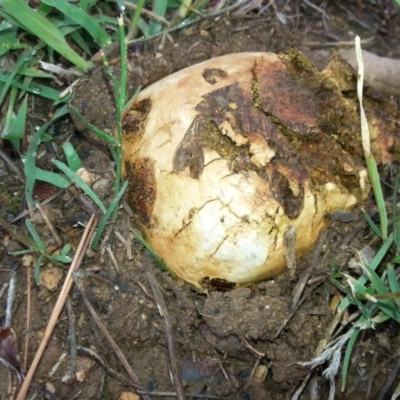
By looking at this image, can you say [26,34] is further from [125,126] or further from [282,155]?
[282,155]

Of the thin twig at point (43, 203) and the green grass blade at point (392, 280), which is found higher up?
the thin twig at point (43, 203)

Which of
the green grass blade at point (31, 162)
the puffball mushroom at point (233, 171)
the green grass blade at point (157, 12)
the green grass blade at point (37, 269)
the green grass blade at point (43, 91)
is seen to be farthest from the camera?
the green grass blade at point (157, 12)

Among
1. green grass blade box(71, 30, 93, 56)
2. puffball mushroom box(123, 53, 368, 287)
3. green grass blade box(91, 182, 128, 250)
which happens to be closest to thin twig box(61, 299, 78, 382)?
green grass blade box(91, 182, 128, 250)

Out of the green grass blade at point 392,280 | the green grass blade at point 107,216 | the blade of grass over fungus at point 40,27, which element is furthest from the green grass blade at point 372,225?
the blade of grass over fungus at point 40,27

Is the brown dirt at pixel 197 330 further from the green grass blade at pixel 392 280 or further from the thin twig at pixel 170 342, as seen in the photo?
the green grass blade at pixel 392 280

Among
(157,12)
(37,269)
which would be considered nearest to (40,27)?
(157,12)

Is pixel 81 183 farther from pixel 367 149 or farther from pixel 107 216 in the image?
pixel 367 149

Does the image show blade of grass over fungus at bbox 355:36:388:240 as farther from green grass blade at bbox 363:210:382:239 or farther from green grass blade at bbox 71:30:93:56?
green grass blade at bbox 71:30:93:56
